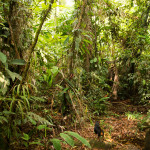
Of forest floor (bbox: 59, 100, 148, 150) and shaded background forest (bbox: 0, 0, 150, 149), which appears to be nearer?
shaded background forest (bbox: 0, 0, 150, 149)

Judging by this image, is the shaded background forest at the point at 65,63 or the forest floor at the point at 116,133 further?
the forest floor at the point at 116,133

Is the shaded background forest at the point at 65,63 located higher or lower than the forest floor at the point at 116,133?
higher

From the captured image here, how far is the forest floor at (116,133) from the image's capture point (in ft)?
9.46

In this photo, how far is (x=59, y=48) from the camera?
3.06 metres

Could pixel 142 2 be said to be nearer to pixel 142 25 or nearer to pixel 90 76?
pixel 142 25

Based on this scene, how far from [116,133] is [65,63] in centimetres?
236

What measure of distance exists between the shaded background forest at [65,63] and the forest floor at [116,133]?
235mm

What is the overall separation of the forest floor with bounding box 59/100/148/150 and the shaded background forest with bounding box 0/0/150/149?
235 millimetres

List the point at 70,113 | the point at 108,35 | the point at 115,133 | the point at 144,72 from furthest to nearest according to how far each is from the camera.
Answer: the point at 108,35, the point at 144,72, the point at 115,133, the point at 70,113

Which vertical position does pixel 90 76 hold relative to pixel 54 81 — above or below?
below

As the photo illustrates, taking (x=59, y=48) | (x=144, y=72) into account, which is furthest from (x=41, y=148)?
(x=144, y=72)

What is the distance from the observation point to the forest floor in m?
2.88

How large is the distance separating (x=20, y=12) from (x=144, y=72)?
492 cm

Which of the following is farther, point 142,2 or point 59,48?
point 142,2
